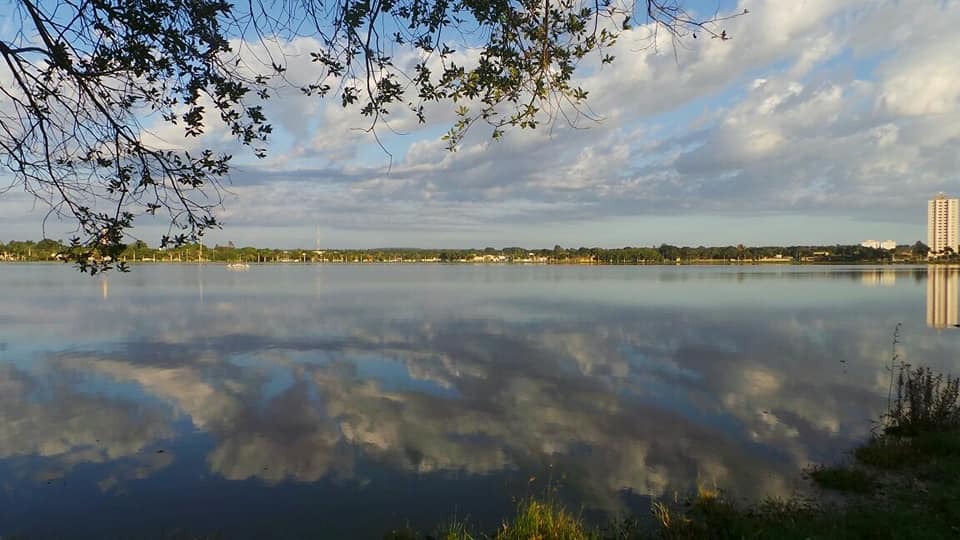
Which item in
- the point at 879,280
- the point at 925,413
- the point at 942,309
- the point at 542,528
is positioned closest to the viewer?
the point at 542,528

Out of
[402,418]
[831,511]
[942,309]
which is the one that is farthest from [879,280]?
[831,511]

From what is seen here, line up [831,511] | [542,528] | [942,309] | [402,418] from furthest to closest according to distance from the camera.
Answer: [942,309], [402,418], [831,511], [542,528]

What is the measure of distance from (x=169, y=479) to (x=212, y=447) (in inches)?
60.6

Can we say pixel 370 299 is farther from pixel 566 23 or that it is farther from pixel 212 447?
pixel 566 23

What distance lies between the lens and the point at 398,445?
1086 cm

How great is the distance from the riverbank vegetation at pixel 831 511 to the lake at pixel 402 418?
535 millimetres

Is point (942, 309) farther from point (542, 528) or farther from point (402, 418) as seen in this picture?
point (542, 528)

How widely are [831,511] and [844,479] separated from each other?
69.0 inches

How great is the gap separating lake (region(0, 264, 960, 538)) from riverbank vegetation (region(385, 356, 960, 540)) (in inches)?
21.1

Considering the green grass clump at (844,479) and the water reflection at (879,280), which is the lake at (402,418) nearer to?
the green grass clump at (844,479)

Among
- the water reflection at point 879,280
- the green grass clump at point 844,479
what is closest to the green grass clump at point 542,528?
the green grass clump at point 844,479

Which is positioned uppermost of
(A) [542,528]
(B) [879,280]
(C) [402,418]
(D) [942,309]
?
(A) [542,528]

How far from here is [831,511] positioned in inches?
289

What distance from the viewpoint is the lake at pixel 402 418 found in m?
8.36
